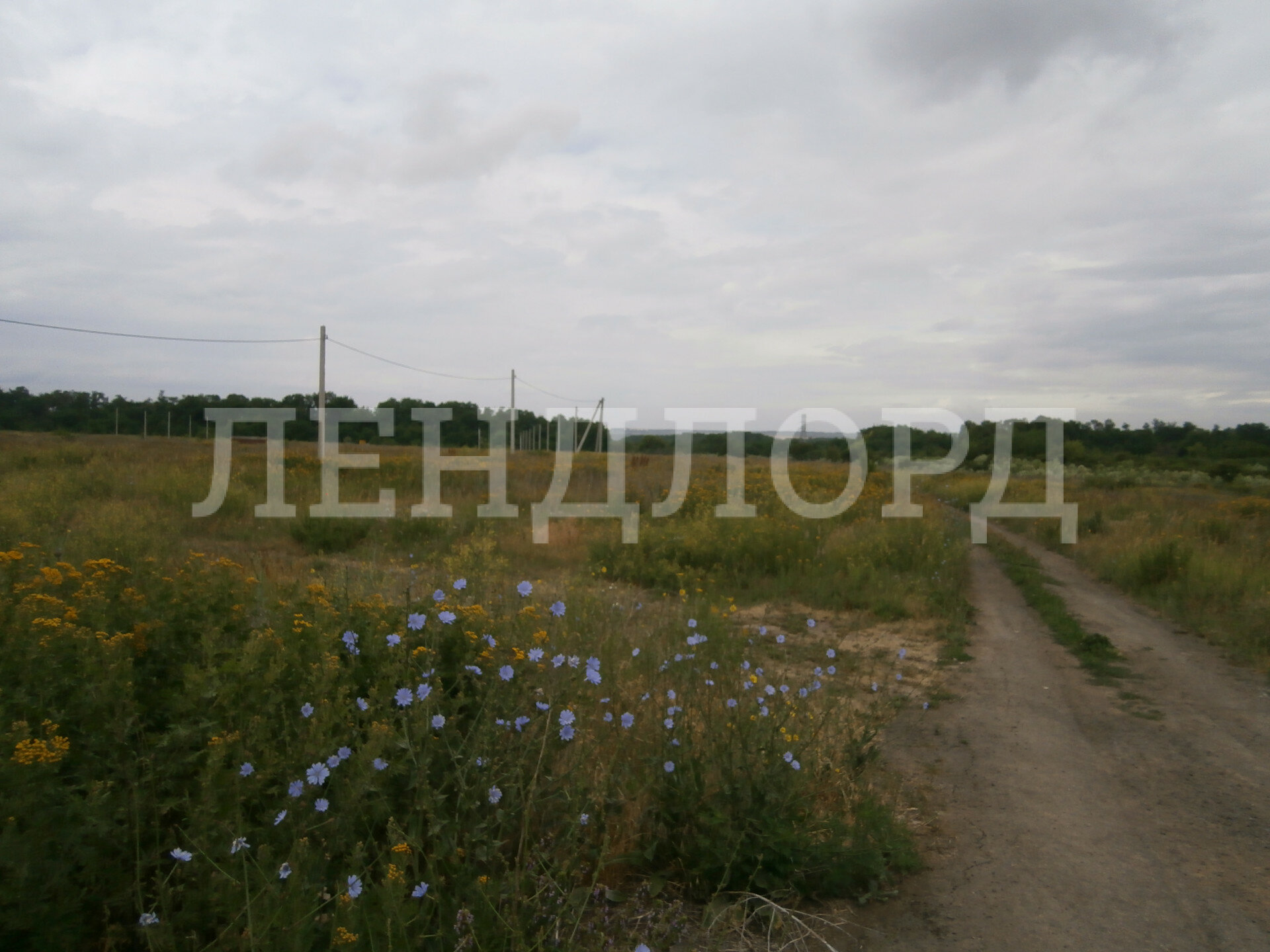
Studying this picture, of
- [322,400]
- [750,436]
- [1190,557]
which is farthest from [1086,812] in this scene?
[750,436]

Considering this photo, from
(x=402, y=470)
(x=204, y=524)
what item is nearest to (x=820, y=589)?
(x=204, y=524)

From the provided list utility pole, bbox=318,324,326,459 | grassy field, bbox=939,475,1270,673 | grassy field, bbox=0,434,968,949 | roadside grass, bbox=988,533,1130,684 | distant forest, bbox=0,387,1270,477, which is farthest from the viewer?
distant forest, bbox=0,387,1270,477

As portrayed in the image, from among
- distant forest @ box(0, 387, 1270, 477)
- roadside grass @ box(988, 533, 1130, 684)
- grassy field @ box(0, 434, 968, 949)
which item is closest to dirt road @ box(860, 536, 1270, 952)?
roadside grass @ box(988, 533, 1130, 684)

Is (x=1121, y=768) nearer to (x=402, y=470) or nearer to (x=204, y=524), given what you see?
(x=204, y=524)

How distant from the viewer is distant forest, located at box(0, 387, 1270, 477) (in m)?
41.4

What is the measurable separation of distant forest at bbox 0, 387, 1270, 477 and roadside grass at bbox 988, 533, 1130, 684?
2447 centimetres

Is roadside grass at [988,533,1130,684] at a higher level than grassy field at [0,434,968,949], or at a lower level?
lower

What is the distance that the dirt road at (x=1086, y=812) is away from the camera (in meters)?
2.64

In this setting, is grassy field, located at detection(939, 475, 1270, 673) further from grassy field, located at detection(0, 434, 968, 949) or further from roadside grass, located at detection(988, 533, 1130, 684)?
grassy field, located at detection(0, 434, 968, 949)

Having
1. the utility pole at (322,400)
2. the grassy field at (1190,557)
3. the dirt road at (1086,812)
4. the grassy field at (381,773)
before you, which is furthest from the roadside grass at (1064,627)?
the utility pole at (322,400)

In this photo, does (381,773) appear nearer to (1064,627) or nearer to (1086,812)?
(1086,812)

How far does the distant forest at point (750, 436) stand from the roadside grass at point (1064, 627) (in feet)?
80.3

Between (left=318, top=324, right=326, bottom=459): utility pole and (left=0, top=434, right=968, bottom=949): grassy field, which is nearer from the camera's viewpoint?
(left=0, top=434, right=968, bottom=949): grassy field

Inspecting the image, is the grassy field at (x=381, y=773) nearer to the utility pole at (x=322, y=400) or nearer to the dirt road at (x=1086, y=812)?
the dirt road at (x=1086, y=812)
